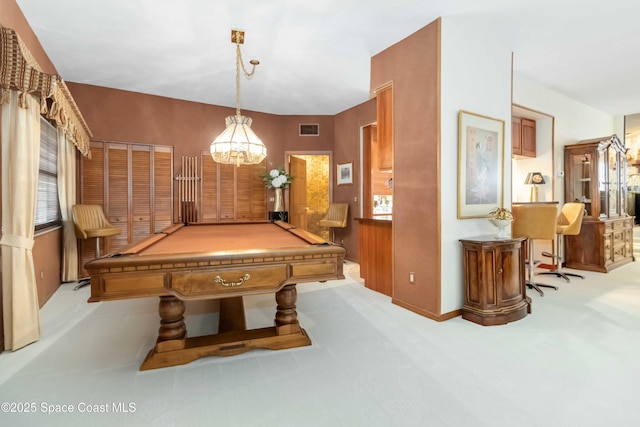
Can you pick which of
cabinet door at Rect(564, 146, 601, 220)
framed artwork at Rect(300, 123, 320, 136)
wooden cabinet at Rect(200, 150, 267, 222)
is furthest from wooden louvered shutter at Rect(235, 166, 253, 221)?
cabinet door at Rect(564, 146, 601, 220)

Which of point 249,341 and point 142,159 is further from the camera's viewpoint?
point 142,159

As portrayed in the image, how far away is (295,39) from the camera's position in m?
3.70

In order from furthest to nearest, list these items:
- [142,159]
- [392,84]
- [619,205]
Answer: [619,205] → [142,159] → [392,84]

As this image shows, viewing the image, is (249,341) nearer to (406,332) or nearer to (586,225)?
(406,332)

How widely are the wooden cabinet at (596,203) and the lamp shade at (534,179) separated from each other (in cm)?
61

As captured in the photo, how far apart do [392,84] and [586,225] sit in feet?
14.7

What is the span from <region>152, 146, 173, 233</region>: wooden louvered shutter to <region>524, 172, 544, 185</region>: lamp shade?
6367 millimetres

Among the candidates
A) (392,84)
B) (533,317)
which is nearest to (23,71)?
(392,84)

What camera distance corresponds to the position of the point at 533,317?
3326 millimetres

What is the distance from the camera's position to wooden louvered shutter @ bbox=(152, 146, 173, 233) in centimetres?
561

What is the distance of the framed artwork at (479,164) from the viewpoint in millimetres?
3406

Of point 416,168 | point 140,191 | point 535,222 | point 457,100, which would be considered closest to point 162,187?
point 140,191

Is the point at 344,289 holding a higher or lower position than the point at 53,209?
lower

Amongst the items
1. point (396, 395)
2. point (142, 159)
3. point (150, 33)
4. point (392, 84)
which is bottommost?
point (396, 395)
